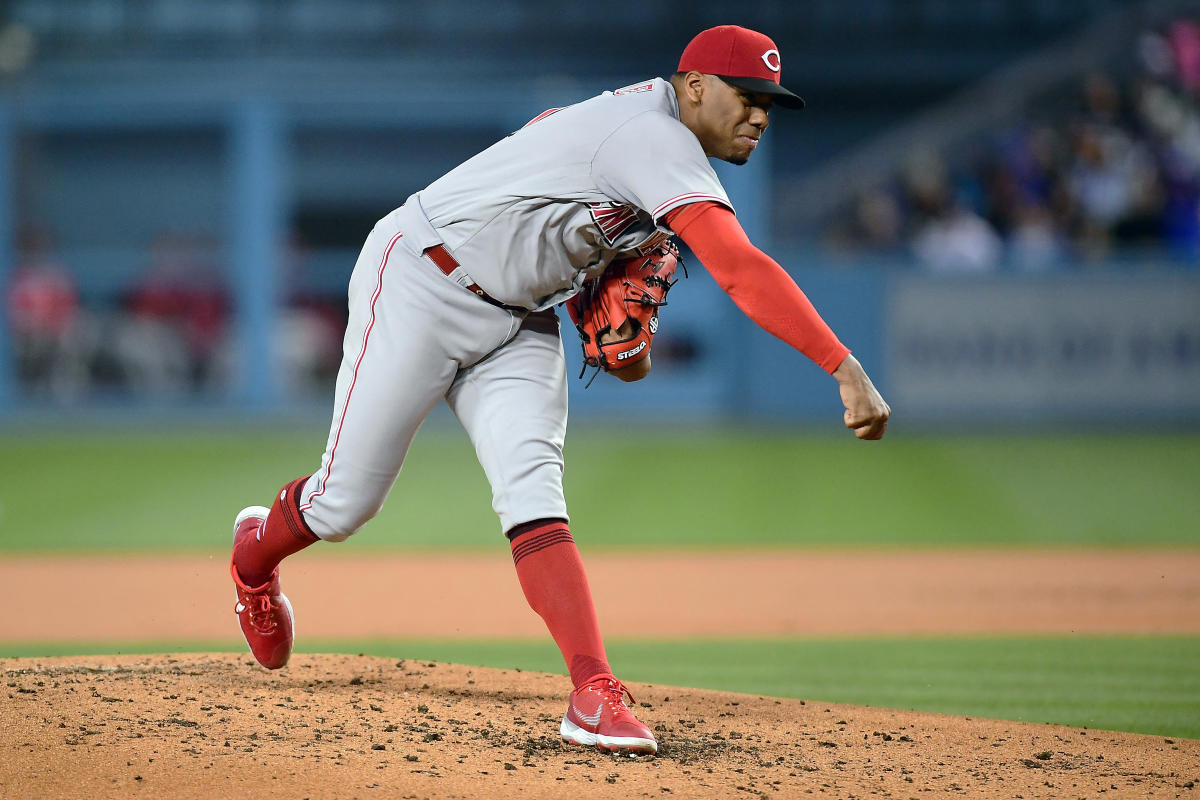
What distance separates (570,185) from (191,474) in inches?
319

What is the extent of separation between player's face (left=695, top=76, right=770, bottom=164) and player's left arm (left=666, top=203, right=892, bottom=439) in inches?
12.0

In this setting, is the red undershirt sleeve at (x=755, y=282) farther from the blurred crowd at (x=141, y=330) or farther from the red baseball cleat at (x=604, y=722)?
the blurred crowd at (x=141, y=330)

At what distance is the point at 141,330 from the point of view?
17.2 meters

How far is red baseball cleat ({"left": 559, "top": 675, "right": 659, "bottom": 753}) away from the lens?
3498mm

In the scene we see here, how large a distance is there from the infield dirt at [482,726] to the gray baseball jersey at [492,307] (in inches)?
22.6

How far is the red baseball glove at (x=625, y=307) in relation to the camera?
382 cm

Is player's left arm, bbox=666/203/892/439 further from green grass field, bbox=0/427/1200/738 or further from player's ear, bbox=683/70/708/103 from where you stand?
green grass field, bbox=0/427/1200/738

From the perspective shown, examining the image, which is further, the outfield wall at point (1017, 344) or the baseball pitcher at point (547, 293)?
the outfield wall at point (1017, 344)

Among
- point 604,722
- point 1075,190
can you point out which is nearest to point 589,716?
point 604,722

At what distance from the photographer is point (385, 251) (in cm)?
385

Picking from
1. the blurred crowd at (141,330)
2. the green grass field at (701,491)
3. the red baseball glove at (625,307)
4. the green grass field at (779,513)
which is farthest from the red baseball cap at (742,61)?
the blurred crowd at (141,330)

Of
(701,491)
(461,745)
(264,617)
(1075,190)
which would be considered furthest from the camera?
(1075,190)

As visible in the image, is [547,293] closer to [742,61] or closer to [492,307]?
[492,307]

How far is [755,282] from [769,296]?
0.15ft
